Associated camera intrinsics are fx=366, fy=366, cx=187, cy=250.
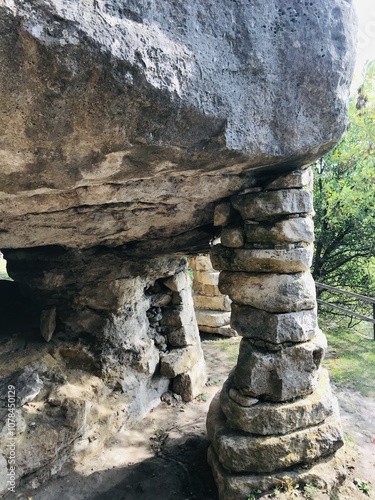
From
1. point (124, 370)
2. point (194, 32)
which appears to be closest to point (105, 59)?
point (194, 32)

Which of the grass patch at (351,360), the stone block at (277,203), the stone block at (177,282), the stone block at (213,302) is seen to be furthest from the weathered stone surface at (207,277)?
the stone block at (277,203)

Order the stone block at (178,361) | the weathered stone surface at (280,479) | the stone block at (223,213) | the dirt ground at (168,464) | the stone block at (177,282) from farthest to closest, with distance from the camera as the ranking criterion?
the stone block at (177,282), the stone block at (178,361), the stone block at (223,213), the dirt ground at (168,464), the weathered stone surface at (280,479)

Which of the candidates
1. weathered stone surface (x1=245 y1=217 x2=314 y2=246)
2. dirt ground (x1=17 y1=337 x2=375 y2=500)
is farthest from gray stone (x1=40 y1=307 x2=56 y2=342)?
weathered stone surface (x1=245 y1=217 x2=314 y2=246)

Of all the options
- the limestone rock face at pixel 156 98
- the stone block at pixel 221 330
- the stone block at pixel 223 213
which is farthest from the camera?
the stone block at pixel 221 330

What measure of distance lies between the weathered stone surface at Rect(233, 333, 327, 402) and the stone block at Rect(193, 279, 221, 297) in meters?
4.56

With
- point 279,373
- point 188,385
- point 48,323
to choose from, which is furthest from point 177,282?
point 279,373

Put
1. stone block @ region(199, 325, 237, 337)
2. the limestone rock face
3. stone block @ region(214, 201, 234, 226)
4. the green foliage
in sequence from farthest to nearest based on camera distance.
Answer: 1. the green foliage
2. stone block @ region(199, 325, 237, 337)
3. stone block @ region(214, 201, 234, 226)
4. the limestone rock face

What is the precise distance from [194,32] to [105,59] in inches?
22.4

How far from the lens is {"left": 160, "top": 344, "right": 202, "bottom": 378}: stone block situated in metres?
4.76

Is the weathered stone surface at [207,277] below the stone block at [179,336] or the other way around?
the other way around

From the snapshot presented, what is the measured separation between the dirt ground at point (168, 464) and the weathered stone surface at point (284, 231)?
6.55ft

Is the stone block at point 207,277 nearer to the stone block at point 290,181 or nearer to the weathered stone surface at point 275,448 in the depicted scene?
the weathered stone surface at point 275,448

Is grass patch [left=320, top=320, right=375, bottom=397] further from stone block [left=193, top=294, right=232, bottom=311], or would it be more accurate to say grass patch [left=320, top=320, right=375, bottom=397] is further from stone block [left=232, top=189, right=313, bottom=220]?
stone block [left=232, top=189, right=313, bottom=220]

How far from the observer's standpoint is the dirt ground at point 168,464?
10.5ft
